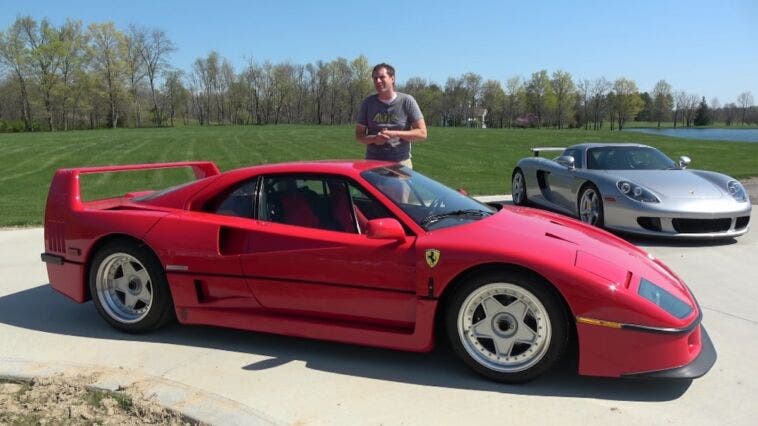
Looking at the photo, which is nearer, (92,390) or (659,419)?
(659,419)

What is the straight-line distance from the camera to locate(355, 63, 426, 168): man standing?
5.26 metres

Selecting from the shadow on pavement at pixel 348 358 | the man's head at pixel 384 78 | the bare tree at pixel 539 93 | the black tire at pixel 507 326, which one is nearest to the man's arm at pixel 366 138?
the man's head at pixel 384 78

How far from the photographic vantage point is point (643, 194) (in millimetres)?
6504

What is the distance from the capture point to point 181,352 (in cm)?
355

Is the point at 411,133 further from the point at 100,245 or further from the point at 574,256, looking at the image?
the point at 100,245

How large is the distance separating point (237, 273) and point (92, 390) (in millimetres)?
983

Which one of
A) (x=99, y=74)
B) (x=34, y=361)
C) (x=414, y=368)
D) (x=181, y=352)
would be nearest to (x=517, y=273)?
(x=414, y=368)

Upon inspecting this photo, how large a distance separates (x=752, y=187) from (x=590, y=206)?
727cm

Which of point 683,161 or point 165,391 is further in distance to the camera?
point 683,161

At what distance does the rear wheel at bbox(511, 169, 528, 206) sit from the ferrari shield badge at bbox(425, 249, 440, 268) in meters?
6.47

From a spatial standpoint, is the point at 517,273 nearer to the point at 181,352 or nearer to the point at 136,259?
the point at 181,352

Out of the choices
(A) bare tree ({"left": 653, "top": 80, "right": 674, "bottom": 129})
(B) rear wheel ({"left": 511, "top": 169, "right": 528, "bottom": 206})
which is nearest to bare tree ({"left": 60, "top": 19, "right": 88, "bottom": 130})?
(B) rear wheel ({"left": 511, "top": 169, "right": 528, "bottom": 206})

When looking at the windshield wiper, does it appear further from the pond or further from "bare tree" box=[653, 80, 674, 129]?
"bare tree" box=[653, 80, 674, 129]

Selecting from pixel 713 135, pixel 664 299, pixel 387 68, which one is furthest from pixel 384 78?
pixel 713 135
